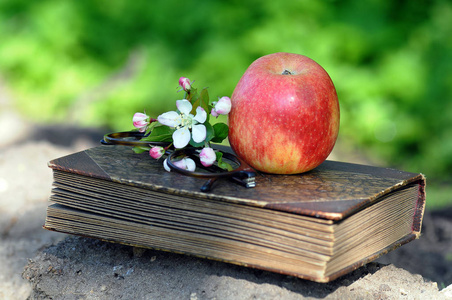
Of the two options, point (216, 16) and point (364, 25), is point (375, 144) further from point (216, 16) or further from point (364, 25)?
point (216, 16)

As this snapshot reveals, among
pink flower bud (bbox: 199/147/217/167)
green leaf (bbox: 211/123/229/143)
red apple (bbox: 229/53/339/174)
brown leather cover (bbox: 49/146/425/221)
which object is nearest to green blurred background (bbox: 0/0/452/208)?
brown leather cover (bbox: 49/146/425/221)

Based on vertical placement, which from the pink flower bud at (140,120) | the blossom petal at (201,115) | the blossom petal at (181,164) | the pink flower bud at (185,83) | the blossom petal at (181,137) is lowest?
the blossom petal at (181,164)

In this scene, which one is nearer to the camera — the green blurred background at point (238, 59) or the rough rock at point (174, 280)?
the rough rock at point (174, 280)

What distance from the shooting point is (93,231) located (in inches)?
66.0

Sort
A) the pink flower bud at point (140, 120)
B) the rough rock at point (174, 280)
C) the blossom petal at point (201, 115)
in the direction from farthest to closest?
the pink flower bud at point (140, 120) → the blossom petal at point (201, 115) → the rough rock at point (174, 280)

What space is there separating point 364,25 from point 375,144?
1127mm

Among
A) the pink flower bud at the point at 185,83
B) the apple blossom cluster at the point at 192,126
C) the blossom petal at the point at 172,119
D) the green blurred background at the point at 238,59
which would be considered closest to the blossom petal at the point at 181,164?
the apple blossom cluster at the point at 192,126

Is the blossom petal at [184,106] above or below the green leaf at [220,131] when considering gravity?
above

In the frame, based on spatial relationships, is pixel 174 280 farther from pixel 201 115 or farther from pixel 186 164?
pixel 201 115

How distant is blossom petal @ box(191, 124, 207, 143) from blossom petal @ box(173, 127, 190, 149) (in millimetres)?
22

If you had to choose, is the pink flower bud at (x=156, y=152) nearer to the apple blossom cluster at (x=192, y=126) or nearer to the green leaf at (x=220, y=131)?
the apple blossom cluster at (x=192, y=126)

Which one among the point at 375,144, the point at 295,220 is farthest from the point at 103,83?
the point at 295,220

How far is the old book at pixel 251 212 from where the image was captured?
1393mm

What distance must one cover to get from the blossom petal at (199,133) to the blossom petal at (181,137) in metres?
0.02
